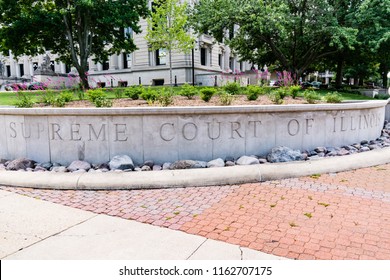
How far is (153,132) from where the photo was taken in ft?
24.8

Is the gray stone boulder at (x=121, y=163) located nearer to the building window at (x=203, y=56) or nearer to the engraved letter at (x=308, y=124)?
the engraved letter at (x=308, y=124)

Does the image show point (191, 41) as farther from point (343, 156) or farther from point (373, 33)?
point (343, 156)

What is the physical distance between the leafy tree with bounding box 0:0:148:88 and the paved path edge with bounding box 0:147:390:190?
54.4 feet

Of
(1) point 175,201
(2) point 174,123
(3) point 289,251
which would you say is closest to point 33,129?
(2) point 174,123

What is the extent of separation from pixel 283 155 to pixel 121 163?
12.0ft

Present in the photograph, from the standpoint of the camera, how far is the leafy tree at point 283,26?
20750 millimetres

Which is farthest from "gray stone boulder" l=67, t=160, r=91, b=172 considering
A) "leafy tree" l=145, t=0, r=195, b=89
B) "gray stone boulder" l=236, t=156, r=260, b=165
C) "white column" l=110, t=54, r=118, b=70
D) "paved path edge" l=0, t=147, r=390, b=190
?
"white column" l=110, t=54, r=118, b=70

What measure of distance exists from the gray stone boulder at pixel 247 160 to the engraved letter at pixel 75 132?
3.69 metres

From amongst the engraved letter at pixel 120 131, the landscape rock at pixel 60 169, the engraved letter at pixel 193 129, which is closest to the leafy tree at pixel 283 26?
the engraved letter at pixel 193 129

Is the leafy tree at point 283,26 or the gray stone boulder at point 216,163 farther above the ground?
the leafy tree at point 283,26

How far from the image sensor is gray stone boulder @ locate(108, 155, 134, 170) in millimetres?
7227

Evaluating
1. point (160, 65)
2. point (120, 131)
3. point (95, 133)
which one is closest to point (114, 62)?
point (160, 65)

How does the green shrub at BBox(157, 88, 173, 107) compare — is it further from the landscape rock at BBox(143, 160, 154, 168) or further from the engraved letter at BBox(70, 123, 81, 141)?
the engraved letter at BBox(70, 123, 81, 141)

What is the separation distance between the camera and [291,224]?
454cm
